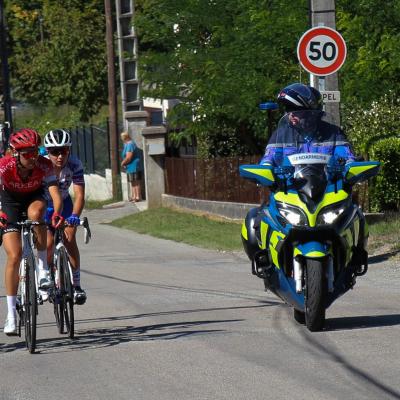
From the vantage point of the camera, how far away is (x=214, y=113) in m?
24.3

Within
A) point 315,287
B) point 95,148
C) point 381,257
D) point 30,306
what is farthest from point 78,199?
point 95,148

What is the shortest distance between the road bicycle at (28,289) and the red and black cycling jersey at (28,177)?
0.91 ft

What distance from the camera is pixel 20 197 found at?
9.28 meters

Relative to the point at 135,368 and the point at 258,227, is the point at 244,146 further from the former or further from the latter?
the point at 135,368

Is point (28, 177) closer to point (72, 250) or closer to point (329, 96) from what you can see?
point (72, 250)

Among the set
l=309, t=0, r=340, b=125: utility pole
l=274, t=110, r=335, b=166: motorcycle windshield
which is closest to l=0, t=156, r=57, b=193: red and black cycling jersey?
l=274, t=110, r=335, b=166: motorcycle windshield

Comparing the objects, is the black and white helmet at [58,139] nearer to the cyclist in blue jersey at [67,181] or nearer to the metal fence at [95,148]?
the cyclist in blue jersey at [67,181]

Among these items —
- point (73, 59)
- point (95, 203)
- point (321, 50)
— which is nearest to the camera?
point (321, 50)

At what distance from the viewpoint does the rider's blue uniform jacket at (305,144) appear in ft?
31.2

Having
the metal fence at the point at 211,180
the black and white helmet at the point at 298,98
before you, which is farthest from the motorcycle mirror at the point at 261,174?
the metal fence at the point at 211,180

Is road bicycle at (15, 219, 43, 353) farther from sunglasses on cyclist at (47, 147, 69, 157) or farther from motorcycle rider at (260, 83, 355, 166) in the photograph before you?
motorcycle rider at (260, 83, 355, 166)

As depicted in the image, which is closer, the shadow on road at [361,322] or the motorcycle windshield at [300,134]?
the shadow on road at [361,322]

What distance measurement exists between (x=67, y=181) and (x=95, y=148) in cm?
2708

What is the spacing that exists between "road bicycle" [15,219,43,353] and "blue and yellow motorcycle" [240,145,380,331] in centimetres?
168
